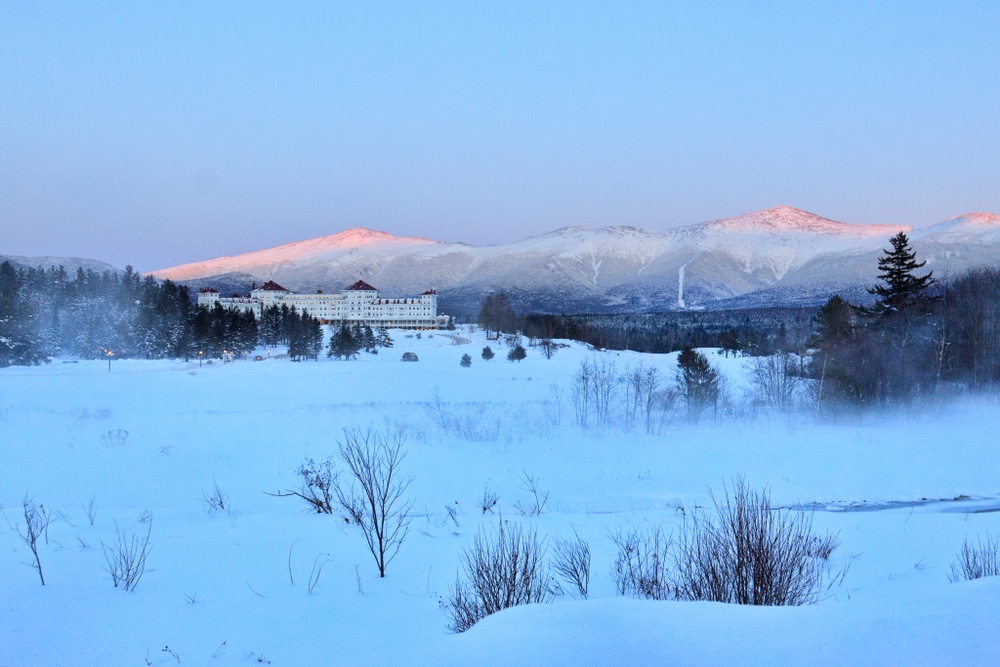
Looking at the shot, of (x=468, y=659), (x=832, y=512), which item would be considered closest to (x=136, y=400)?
(x=832, y=512)

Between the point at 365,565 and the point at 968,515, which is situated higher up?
the point at 365,565

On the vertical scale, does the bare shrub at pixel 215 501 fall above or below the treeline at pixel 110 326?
below

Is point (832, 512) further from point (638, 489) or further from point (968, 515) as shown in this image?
point (638, 489)

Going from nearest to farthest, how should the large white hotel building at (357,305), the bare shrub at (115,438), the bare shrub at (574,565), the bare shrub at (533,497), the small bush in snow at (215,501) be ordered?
the bare shrub at (574,565) → the small bush in snow at (215,501) → the bare shrub at (533,497) → the bare shrub at (115,438) → the large white hotel building at (357,305)

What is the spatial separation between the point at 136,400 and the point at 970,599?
39.0 metres

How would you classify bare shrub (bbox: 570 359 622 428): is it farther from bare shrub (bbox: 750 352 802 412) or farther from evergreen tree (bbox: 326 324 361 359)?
evergreen tree (bbox: 326 324 361 359)

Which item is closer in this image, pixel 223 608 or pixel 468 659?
pixel 468 659

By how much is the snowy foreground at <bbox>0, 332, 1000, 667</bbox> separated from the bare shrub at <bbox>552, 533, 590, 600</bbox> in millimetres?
382

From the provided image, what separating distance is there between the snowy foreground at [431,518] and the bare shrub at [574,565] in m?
0.38

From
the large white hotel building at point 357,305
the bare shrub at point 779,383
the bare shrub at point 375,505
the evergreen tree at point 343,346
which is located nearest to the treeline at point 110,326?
the evergreen tree at point 343,346

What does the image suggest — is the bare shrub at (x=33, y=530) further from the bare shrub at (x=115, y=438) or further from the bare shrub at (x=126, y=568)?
the bare shrub at (x=115, y=438)

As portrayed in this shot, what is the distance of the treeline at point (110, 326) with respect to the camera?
166 ft

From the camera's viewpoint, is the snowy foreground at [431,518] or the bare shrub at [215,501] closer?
the snowy foreground at [431,518]

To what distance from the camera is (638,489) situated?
66.8 feet
